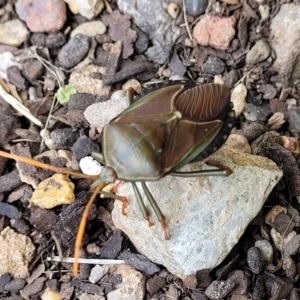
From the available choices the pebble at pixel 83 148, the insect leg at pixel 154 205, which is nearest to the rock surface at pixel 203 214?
the insect leg at pixel 154 205

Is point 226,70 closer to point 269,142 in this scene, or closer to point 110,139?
point 269,142

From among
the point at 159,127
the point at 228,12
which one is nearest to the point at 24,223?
the point at 159,127

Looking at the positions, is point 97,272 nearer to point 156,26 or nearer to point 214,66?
point 214,66

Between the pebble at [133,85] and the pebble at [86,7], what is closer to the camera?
the pebble at [133,85]

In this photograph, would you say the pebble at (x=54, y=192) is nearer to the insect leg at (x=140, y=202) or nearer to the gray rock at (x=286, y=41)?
the insect leg at (x=140, y=202)

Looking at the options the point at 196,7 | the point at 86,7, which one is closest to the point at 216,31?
the point at 196,7

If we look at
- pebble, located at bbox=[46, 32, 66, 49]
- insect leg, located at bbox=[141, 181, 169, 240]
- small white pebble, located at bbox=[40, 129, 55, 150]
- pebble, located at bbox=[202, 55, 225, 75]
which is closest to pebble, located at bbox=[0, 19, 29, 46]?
pebble, located at bbox=[46, 32, 66, 49]

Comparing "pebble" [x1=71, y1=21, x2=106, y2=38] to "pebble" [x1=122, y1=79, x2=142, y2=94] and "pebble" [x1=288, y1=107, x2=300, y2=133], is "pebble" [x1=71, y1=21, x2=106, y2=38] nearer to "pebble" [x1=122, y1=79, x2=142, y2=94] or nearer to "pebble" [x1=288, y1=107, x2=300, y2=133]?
"pebble" [x1=122, y1=79, x2=142, y2=94]
